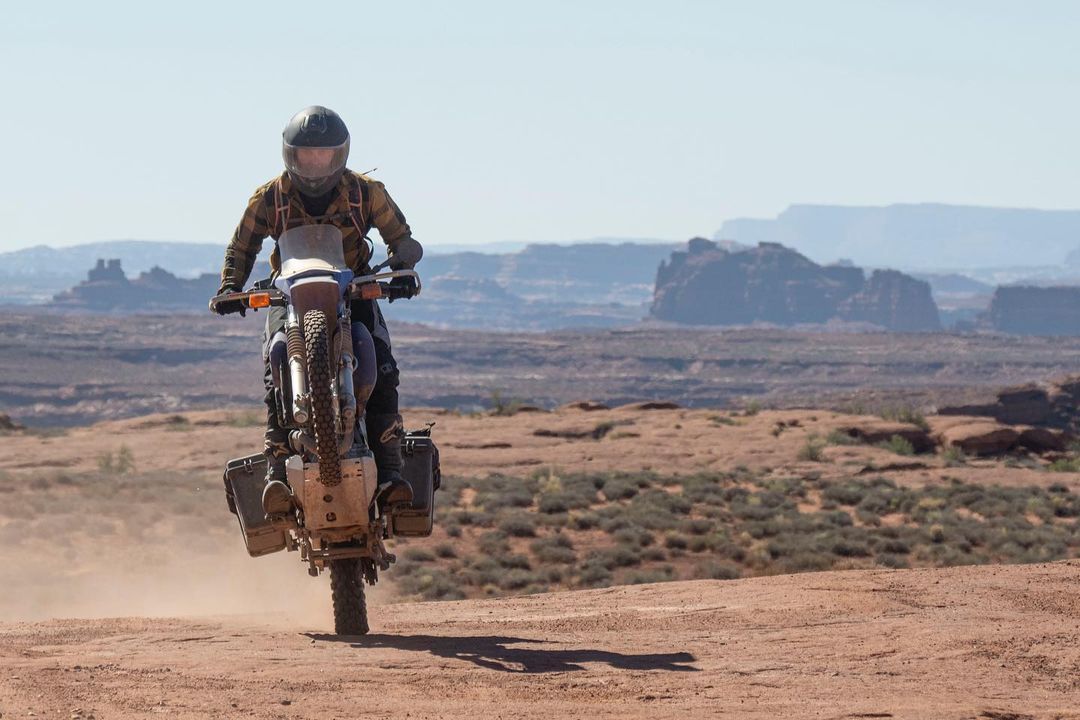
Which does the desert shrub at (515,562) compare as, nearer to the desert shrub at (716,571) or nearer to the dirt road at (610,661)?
the desert shrub at (716,571)

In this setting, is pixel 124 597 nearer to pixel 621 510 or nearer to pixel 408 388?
pixel 621 510

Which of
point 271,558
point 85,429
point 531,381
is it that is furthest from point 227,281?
point 531,381

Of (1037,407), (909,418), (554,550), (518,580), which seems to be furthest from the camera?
(1037,407)

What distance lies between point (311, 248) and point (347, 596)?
2127mm

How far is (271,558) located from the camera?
56.7 feet

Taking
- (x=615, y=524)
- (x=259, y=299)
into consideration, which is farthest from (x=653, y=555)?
(x=259, y=299)

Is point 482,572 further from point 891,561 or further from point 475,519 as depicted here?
point 891,561

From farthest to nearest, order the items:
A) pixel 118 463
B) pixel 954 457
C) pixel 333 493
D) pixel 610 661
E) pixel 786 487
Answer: pixel 954 457
pixel 118 463
pixel 786 487
pixel 333 493
pixel 610 661

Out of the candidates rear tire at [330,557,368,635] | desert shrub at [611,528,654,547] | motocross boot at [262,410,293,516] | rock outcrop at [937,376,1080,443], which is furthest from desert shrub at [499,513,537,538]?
rock outcrop at [937,376,1080,443]

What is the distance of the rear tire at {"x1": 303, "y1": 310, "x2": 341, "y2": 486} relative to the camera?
842cm

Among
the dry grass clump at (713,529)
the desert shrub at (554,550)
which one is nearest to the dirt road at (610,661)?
the dry grass clump at (713,529)

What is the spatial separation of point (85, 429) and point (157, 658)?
38.0m

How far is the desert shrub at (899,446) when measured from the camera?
35.9 meters

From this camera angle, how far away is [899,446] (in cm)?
3625
